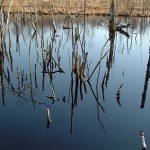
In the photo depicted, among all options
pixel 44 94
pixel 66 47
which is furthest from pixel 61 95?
pixel 66 47

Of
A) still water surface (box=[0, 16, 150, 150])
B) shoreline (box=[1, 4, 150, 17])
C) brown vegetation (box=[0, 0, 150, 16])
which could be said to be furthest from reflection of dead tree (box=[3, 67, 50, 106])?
shoreline (box=[1, 4, 150, 17])

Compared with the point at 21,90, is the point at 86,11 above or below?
above

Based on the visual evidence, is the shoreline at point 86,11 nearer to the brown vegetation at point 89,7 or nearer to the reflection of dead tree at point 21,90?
the brown vegetation at point 89,7

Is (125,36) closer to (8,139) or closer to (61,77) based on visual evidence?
(61,77)

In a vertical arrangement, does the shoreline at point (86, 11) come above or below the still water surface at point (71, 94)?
above

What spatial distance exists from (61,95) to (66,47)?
807 centimetres

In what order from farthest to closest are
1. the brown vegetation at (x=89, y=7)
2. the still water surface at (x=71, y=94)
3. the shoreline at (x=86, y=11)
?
the brown vegetation at (x=89, y=7), the shoreline at (x=86, y=11), the still water surface at (x=71, y=94)

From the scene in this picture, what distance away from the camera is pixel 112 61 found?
49.0ft

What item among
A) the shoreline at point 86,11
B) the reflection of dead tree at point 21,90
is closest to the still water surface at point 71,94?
the reflection of dead tree at point 21,90

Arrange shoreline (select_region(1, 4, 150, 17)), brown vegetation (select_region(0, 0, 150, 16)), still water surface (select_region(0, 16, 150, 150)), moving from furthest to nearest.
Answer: brown vegetation (select_region(0, 0, 150, 16)) < shoreline (select_region(1, 4, 150, 17)) < still water surface (select_region(0, 16, 150, 150))

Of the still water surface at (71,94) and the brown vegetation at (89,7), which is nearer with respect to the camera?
the still water surface at (71,94)

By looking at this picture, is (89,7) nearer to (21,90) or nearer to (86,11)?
(86,11)

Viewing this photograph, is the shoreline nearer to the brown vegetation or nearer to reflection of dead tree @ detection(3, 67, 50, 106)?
the brown vegetation

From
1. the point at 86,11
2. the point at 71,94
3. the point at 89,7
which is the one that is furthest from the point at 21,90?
the point at 89,7
